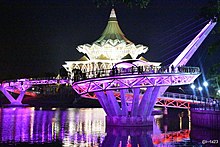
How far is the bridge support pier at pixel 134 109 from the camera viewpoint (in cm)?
3031

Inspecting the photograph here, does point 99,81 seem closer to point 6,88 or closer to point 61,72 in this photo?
point 6,88

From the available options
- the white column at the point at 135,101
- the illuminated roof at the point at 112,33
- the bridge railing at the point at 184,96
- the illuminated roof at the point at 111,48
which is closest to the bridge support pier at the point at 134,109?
the white column at the point at 135,101

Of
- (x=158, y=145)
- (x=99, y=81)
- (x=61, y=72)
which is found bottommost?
(x=158, y=145)

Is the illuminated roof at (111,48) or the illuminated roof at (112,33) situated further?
the illuminated roof at (112,33)

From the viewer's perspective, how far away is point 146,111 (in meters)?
30.6

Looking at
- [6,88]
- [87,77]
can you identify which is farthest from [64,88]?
[87,77]

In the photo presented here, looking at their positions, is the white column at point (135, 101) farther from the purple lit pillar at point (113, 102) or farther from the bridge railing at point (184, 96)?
the bridge railing at point (184, 96)

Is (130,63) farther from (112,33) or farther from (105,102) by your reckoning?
(112,33)

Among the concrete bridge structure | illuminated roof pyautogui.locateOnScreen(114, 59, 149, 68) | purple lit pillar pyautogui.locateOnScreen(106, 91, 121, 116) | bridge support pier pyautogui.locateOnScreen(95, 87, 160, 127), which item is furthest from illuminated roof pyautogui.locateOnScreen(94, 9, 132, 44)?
purple lit pillar pyautogui.locateOnScreen(106, 91, 121, 116)

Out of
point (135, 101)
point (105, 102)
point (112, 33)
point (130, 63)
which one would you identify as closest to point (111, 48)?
point (112, 33)

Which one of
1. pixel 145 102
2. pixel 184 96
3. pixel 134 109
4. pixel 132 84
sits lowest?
pixel 134 109

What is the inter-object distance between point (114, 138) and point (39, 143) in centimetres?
469

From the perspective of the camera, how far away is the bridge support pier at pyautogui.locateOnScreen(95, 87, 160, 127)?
30312mm

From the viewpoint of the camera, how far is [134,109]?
3044 centimetres
